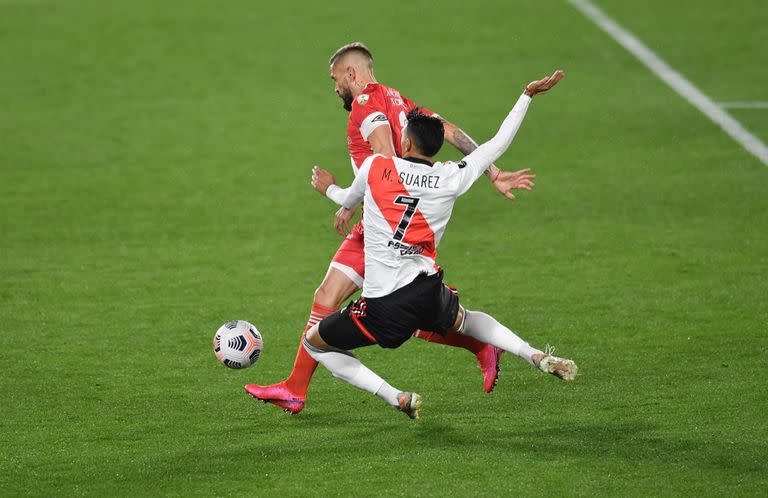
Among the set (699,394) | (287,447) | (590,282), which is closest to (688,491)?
(699,394)

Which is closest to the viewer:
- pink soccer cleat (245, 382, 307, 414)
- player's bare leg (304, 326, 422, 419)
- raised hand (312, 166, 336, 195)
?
player's bare leg (304, 326, 422, 419)

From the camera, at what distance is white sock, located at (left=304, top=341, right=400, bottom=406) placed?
25.4 feet

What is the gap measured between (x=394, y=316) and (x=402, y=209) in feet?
2.10

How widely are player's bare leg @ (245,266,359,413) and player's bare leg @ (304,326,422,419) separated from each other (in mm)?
283

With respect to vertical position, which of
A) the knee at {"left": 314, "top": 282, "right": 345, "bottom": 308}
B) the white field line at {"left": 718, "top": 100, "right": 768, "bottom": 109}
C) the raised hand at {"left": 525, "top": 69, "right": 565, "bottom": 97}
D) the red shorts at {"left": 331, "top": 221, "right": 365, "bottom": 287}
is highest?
the white field line at {"left": 718, "top": 100, "right": 768, "bottom": 109}

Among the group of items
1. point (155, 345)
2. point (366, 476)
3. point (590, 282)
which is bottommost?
point (366, 476)

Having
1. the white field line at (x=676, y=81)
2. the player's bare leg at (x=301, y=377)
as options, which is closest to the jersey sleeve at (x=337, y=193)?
the player's bare leg at (x=301, y=377)

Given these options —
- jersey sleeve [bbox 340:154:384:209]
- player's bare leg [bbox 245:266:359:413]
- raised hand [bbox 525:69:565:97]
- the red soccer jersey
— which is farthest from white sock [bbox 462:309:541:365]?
raised hand [bbox 525:69:565:97]

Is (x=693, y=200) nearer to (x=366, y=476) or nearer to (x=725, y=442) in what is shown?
(x=725, y=442)

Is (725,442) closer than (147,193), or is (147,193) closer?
(725,442)

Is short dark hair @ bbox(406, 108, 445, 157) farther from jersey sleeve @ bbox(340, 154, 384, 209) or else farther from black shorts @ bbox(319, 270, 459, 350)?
black shorts @ bbox(319, 270, 459, 350)

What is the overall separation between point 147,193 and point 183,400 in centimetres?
614

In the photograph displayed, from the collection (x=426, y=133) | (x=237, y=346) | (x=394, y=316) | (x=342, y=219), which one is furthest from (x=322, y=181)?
(x=237, y=346)

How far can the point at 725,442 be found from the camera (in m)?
7.48
